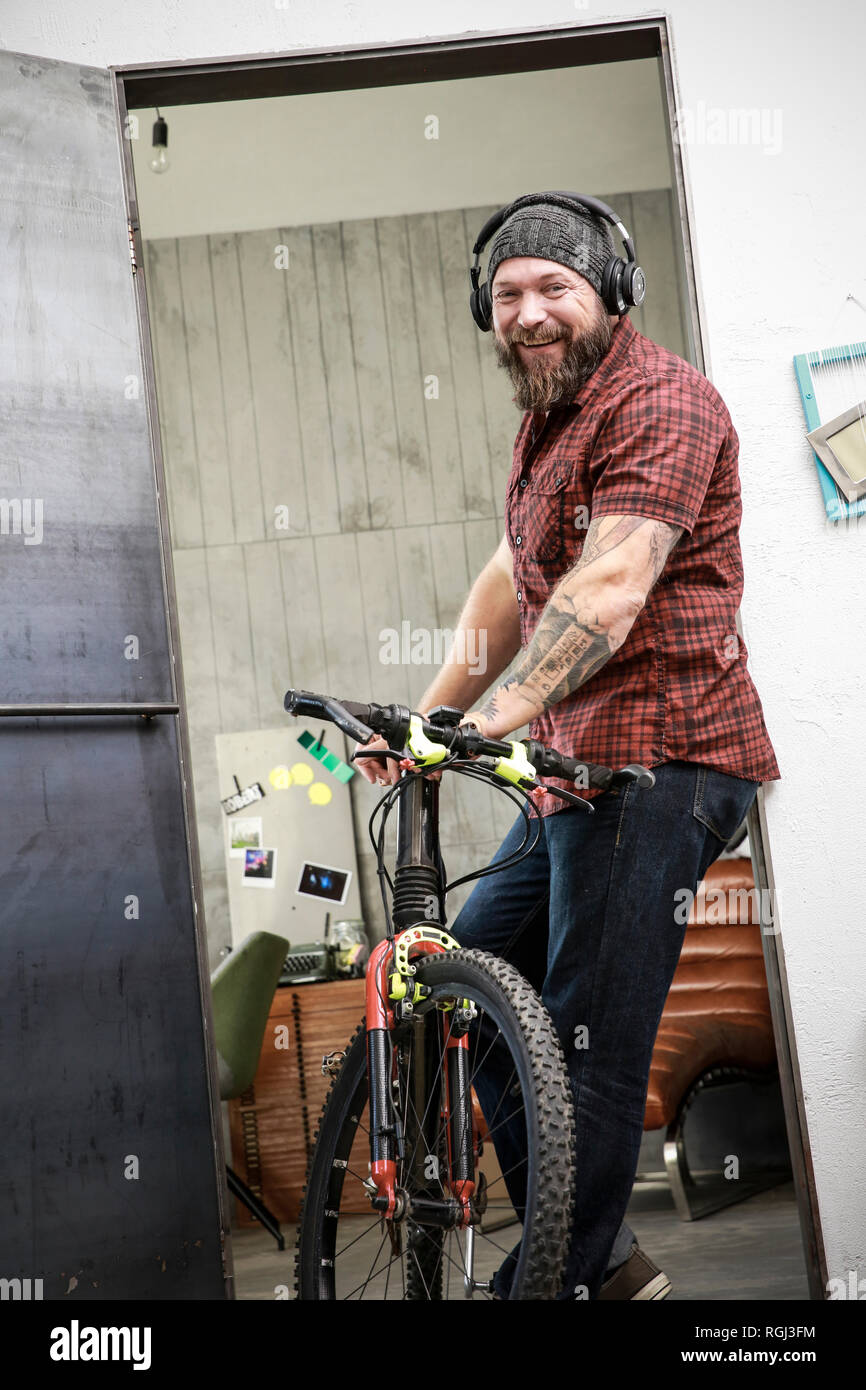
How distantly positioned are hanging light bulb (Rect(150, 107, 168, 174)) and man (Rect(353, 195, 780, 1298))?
2.59 m

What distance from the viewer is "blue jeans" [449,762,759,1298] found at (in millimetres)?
1838

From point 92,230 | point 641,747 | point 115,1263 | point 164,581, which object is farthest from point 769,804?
point 92,230

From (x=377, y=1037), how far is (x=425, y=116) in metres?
3.98

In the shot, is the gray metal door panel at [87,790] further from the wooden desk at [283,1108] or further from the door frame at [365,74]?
the wooden desk at [283,1108]

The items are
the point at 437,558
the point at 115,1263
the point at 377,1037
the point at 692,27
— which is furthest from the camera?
the point at 437,558

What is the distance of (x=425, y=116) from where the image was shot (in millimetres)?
4781

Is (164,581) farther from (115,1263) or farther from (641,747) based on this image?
(115,1263)

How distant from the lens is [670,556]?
199cm

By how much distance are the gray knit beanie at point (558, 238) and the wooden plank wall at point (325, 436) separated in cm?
327

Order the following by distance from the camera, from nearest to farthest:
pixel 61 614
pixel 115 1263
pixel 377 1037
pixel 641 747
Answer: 1. pixel 377 1037
2. pixel 641 747
3. pixel 115 1263
4. pixel 61 614

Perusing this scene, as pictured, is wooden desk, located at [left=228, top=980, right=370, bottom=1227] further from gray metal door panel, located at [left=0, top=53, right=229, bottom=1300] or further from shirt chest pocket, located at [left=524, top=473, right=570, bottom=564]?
shirt chest pocket, located at [left=524, top=473, right=570, bottom=564]

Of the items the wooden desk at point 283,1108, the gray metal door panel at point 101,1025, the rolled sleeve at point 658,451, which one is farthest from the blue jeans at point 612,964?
the wooden desk at point 283,1108

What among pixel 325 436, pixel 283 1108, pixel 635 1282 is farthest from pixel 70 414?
pixel 325 436

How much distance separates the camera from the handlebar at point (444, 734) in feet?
5.52
